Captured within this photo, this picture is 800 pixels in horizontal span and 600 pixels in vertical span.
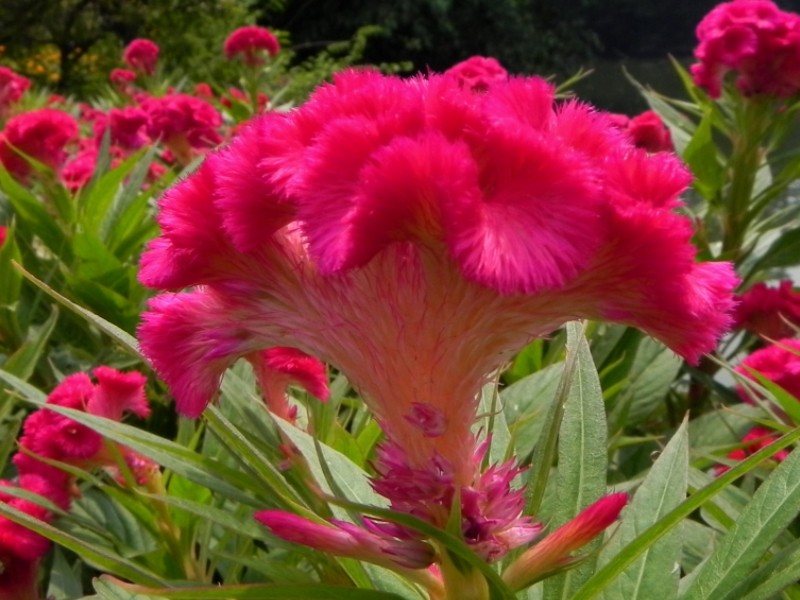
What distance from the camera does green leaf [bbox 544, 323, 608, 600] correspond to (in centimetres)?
69

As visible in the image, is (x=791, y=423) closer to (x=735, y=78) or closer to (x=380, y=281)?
(x=380, y=281)

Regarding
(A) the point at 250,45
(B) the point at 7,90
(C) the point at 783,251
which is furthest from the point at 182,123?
(C) the point at 783,251

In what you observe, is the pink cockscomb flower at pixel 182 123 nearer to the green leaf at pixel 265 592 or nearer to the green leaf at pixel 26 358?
the green leaf at pixel 26 358

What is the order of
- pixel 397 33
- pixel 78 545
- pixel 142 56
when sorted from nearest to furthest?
1. pixel 78 545
2. pixel 142 56
3. pixel 397 33

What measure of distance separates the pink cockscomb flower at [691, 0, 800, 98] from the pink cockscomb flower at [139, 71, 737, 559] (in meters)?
1.29

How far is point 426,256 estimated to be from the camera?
0.51 meters

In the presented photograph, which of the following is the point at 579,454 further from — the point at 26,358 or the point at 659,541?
the point at 26,358

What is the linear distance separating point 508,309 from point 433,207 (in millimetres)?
93

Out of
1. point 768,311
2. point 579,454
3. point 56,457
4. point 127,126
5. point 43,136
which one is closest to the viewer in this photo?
point 579,454

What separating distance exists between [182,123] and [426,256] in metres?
1.89

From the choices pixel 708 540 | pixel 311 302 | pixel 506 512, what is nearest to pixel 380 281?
pixel 311 302

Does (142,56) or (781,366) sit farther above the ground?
(781,366)

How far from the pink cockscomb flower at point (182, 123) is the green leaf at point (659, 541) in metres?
1.70

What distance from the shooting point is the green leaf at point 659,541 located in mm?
697
